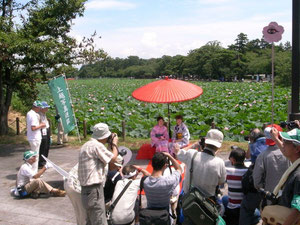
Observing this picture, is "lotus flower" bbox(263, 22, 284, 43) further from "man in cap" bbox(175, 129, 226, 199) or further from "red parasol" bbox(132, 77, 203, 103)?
"man in cap" bbox(175, 129, 226, 199)

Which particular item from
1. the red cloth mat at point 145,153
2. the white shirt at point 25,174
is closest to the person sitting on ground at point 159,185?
the white shirt at point 25,174

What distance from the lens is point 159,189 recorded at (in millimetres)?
3250

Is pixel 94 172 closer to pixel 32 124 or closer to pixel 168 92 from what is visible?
pixel 168 92

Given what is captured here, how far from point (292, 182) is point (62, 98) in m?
7.59

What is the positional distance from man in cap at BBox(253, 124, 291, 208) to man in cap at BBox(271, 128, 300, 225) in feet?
2.43

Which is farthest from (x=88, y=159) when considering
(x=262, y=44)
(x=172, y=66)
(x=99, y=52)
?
(x=172, y=66)

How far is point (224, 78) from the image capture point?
67.1 m

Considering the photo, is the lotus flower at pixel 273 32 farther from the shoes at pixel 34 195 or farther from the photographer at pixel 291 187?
the shoes at pixel 34 195

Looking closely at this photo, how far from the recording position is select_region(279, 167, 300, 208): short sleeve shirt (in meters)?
2.21

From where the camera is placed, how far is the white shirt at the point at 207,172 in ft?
10.6

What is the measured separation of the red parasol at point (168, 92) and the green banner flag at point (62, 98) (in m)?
3.25

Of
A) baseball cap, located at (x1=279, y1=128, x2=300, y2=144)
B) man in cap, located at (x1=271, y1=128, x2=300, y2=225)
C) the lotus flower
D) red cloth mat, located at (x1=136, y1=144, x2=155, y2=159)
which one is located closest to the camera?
man in cap, located at (x1=271, y1=128, x2=300, y2=225)

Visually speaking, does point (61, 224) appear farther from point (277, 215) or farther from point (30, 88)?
point (30, 88)

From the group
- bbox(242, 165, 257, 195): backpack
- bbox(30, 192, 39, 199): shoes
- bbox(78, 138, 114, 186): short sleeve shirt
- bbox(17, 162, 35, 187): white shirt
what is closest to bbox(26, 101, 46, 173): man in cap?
bbox(17, 162, 35, 187): white shirt
